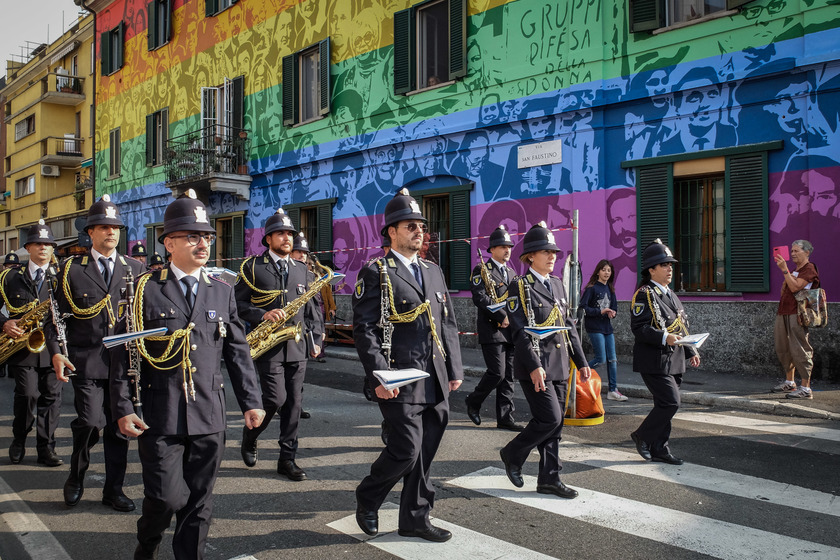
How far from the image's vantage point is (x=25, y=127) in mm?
40688

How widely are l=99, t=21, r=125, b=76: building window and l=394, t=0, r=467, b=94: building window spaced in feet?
56.1

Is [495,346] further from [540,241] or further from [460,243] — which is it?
[460,243]

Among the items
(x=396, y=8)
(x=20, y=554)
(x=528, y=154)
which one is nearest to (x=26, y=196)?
(x=396, y=8)

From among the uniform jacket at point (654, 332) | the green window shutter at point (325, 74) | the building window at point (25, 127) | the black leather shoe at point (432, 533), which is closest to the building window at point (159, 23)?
the green window shutter at point (325, 74)

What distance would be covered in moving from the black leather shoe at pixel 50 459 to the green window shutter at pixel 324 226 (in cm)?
1314

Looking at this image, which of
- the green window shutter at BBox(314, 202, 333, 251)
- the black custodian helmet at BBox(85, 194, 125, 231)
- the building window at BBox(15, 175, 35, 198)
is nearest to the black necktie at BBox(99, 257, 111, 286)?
the black custodian helmet at BBox(85, 194, 125, 231)

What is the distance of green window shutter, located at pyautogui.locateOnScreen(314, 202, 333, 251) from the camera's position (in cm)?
1972

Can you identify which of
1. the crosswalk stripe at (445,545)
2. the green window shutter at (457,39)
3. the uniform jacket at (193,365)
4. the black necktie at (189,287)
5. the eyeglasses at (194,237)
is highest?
the green window shutter at (457,39)

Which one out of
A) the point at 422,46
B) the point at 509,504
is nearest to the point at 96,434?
the point at 509,504

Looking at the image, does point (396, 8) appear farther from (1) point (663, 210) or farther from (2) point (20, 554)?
(2) point (20, 554)

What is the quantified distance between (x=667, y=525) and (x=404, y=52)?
14437 millimetres

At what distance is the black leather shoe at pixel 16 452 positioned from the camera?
22.6 feet

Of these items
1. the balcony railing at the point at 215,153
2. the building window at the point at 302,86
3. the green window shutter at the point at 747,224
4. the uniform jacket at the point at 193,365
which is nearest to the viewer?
the uniform jacket at the point at 193,365

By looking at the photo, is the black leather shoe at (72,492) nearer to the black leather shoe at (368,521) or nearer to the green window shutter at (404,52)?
the black leather shoe at (368,521)
